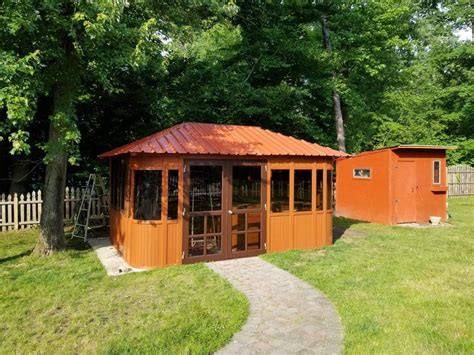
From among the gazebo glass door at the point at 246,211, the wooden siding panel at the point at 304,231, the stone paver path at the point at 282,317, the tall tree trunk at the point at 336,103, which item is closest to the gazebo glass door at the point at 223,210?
the gazebo glass door at the point at 246,211

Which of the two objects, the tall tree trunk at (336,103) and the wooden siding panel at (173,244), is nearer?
the wooden siding panel at (173,244)

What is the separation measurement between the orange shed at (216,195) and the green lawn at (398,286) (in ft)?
2.50

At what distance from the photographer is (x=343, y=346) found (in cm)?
421

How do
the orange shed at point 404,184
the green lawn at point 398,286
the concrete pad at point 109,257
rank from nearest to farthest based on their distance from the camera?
the green lawn at point 398,286 → the concrete pad at point 109,257 → the orange shed at point 404,184

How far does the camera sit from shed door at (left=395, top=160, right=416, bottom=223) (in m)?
13.0

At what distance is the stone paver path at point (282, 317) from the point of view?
13.9 feet

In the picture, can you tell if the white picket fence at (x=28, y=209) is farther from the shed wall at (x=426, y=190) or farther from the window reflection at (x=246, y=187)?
the shed wall at (x=426, y=190)

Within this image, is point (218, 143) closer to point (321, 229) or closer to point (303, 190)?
point (303, 190)

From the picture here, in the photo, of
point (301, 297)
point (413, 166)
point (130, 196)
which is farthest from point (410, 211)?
point (130, 196)

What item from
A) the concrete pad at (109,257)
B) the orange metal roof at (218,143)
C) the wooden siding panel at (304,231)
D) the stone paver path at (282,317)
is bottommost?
the stone paver path at (282,317)

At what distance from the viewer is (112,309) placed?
5305 mm

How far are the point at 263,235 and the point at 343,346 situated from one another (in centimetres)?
439

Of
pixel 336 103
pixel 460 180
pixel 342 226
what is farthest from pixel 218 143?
pixel 460 180

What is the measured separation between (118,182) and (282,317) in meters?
5.88
